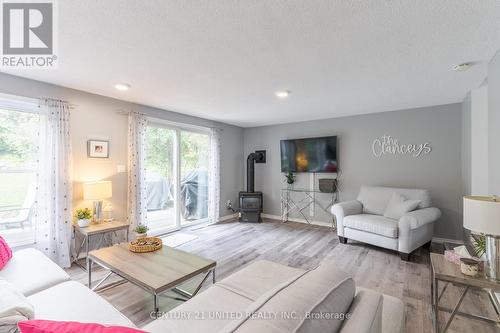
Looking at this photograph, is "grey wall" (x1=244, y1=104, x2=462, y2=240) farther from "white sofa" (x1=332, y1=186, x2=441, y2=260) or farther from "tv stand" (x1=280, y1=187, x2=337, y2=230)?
"white sofa" (x1=332, y1=186, x2=441, y2=260)

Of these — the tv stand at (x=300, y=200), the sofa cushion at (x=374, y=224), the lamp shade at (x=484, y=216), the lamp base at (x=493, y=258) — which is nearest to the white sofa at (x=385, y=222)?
the sofa cushion at (x=374, y=224)

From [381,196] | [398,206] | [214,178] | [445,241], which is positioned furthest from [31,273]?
[445,241]

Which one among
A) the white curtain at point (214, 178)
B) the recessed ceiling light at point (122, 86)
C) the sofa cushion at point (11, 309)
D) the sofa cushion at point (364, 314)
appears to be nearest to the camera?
the sofa cushion at point (364, 314)

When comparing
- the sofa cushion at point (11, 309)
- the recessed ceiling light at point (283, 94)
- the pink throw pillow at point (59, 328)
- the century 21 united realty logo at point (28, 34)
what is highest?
the century 21 united realty logo at point (28, 34)

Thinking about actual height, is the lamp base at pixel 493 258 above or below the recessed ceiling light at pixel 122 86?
below

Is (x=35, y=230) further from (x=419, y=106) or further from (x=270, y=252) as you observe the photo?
(x=419, y=106)

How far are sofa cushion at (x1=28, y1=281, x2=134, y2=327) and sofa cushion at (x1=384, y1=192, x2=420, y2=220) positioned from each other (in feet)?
12.2

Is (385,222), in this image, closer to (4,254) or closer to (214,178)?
(214,178)

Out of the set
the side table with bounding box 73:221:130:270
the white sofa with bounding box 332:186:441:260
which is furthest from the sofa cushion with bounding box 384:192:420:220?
the side table with bounding box 73:221:130:270

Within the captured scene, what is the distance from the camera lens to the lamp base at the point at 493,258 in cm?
158

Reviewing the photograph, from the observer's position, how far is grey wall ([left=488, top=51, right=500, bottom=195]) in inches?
79.7

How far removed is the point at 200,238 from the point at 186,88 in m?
2.55

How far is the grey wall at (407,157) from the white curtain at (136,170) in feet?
10.4

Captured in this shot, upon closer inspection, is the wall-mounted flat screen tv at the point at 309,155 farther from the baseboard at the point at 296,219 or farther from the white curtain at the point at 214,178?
the white curtain at the point at 214,178
